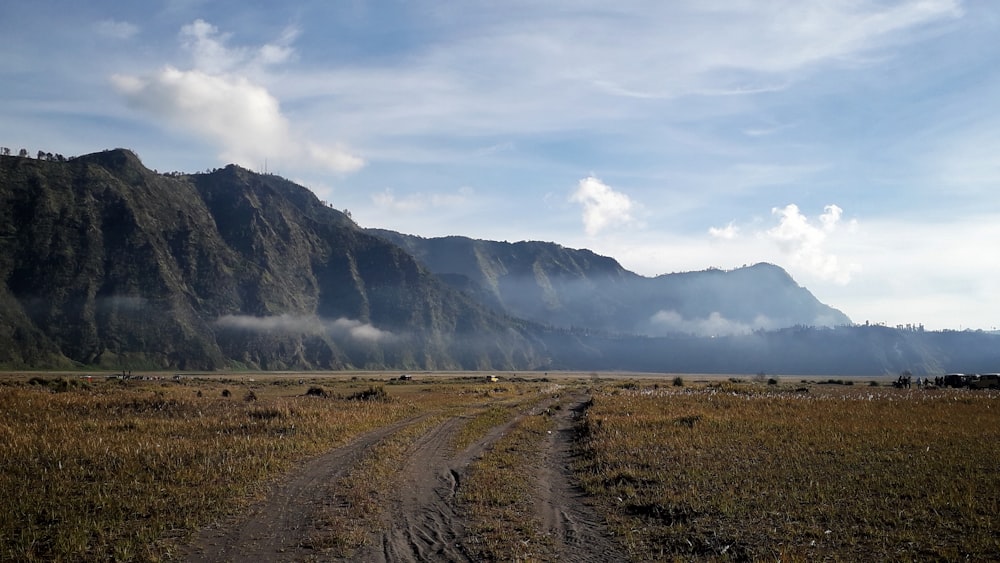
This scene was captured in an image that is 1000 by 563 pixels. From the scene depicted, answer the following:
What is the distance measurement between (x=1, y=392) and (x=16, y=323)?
557 feet

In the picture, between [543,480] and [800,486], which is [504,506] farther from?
[800,486]

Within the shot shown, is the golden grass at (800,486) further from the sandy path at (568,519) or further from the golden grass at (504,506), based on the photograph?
the golden grass at (504,506)

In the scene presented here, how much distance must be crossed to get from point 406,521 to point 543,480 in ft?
20.2

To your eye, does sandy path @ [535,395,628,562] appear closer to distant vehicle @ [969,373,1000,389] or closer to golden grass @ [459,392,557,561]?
golden grass @ [459,392,557,561]

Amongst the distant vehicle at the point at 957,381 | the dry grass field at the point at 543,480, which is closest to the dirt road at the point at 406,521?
the dry grass field at the point at 543,480

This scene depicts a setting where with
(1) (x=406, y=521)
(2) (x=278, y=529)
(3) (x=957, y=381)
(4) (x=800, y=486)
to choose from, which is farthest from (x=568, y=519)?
(3) (x=957, y=381)

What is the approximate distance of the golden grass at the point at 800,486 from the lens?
11.2 m

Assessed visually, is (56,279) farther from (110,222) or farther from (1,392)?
(1,392)

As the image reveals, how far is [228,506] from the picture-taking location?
1363 centimetres

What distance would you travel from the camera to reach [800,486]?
50.5 feet

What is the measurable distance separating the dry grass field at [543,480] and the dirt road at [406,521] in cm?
22

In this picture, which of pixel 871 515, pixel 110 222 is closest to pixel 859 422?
pixel 871 515

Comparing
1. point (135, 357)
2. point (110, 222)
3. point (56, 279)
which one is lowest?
point (135, 357)

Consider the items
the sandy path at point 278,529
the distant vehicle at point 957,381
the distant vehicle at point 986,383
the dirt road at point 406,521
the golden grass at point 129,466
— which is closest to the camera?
the sandy path at point 278,529
